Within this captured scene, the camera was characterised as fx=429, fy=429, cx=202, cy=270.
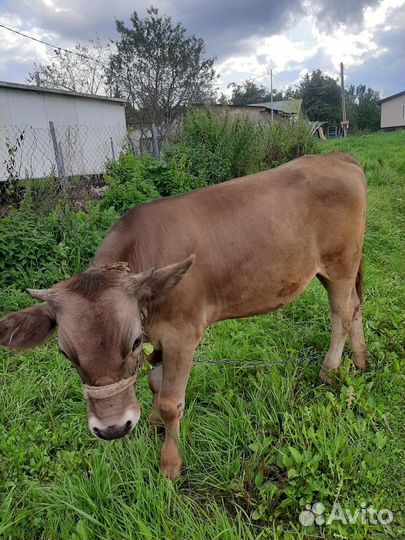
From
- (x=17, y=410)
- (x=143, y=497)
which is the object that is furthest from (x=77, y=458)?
(x=17, y=410)

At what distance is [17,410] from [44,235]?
7.74 ft

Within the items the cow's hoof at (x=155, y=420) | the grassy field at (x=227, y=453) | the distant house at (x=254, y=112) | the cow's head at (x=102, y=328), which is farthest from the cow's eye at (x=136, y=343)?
the distant house at (x=254, y=112)

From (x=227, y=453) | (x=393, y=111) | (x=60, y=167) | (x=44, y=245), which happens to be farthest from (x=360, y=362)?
(x=393, y=111)

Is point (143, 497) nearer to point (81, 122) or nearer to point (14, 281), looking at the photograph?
point (14, 281)

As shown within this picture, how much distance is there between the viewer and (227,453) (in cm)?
257

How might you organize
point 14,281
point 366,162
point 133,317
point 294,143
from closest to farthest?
1. point 133,317
2. point 14,281
3. point 294,143
4. point 366,162

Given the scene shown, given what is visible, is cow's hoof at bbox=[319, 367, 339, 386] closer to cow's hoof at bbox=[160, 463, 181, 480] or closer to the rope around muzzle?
cow's hoof at bbox=[160, 463, 181, 480]

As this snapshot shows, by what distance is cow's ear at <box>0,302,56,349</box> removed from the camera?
6.39ft

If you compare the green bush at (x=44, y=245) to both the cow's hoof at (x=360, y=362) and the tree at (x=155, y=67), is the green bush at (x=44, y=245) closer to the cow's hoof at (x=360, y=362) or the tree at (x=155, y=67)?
the cow's hoof at (x=360, y=362)

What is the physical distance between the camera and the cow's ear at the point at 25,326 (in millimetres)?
1947

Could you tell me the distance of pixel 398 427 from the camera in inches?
107

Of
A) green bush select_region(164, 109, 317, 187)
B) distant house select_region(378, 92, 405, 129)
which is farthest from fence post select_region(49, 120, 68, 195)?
distant house select_region(378, 92, 405, 129)

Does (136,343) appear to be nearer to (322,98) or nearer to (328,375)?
(328,375)

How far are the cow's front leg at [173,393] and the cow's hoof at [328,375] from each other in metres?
1.18
